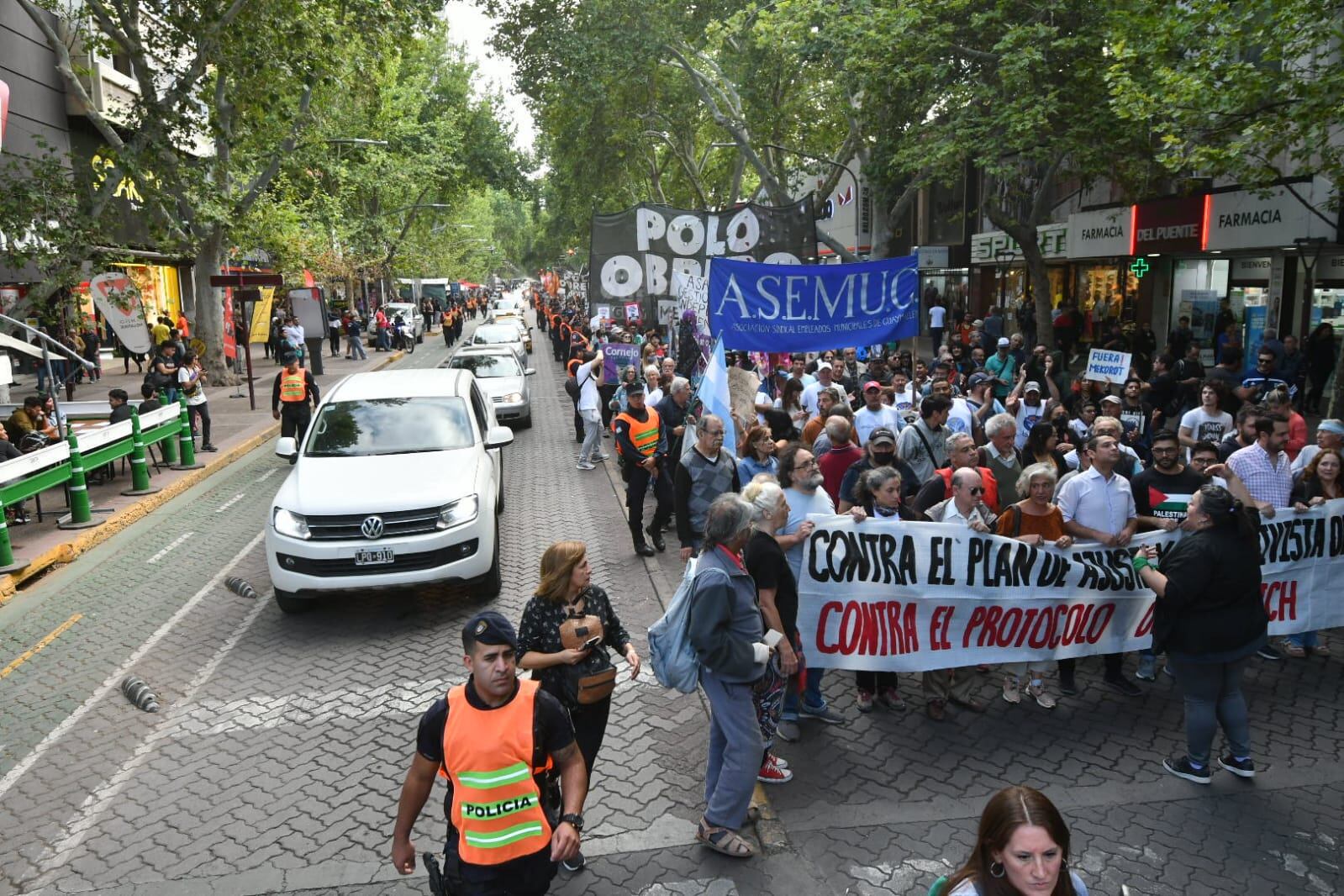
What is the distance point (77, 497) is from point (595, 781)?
29.3 feet

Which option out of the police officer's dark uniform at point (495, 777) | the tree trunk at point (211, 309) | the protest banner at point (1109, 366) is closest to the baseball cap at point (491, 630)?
the police officer's dark uniform at point (495, 777)

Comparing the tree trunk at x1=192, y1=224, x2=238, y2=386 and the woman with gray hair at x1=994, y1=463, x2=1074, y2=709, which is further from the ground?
the tree trunk at x1=192, y1=224, x2=238, y2=386

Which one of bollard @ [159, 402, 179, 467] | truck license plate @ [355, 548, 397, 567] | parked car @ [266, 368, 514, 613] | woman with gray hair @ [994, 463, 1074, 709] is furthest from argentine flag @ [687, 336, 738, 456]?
bollard @ [159, 402, 179, 467]

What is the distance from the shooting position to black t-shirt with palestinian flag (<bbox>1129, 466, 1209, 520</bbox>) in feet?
23.0

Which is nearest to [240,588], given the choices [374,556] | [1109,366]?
[374,556]

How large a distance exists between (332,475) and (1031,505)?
567cm

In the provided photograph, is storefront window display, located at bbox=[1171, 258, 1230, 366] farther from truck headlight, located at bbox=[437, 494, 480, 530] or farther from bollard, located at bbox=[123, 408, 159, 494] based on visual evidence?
bollard, located at bbox=[123, 408, 159, 494]

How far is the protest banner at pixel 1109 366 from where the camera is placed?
1219 centimetres

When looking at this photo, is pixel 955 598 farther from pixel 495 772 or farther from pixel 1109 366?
pixel 1109 366

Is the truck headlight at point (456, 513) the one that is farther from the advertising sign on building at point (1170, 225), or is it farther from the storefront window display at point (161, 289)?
the storefront window display at point (161, 289)

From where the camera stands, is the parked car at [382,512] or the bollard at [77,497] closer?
the parked car at [382,512]

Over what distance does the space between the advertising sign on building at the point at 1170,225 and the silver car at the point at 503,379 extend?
13.9 m

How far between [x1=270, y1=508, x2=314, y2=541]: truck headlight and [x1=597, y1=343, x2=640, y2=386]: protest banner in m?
8.50

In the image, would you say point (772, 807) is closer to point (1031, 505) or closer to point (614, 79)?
point (1031, 505)
